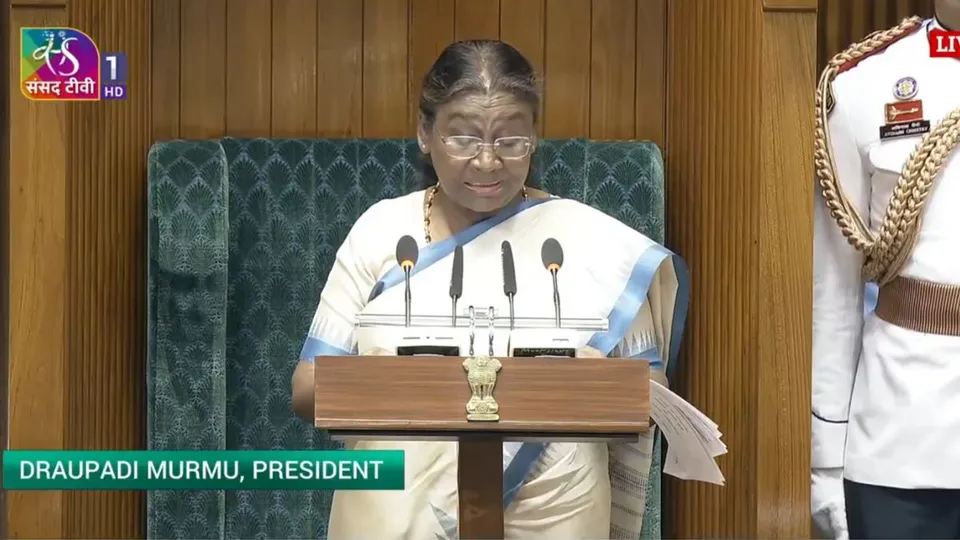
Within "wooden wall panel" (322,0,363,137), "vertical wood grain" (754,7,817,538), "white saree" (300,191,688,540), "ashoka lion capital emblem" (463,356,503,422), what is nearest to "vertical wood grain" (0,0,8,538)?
"wooden wall panel" (322,0,363,137)

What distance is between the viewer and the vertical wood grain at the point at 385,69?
2.83 metres

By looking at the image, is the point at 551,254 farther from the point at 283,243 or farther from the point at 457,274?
the point at 283,243

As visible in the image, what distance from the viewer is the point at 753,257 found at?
8.12 feet

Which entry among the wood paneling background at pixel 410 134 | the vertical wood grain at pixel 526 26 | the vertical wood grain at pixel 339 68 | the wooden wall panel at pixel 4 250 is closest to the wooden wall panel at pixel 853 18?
the wood paneling background at pixel 410 134

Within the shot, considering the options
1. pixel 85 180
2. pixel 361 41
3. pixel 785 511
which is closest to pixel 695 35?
pixel 361 41

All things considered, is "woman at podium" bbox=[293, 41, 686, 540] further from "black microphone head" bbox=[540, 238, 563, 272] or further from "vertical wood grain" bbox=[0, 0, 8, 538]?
"vertical wood grain" bbox=[0, 0, 8, 538]

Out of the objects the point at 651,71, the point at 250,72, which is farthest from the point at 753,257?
the point at 250,72

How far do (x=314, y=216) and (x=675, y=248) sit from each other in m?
0.67

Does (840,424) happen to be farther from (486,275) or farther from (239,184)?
(239,184)

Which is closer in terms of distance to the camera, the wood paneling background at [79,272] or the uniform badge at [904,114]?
the uniform badge at [904,114]

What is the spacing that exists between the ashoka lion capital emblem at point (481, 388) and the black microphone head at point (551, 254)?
0.39 metres

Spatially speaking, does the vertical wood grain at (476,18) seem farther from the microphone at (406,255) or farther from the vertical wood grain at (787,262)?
the microphone at (406,255)

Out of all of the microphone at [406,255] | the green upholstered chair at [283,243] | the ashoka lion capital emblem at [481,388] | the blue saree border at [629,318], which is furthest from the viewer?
the green upholstered chair at [283,243]

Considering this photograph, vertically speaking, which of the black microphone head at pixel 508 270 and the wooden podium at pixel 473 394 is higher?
the black microphone head at pixel 508 270
